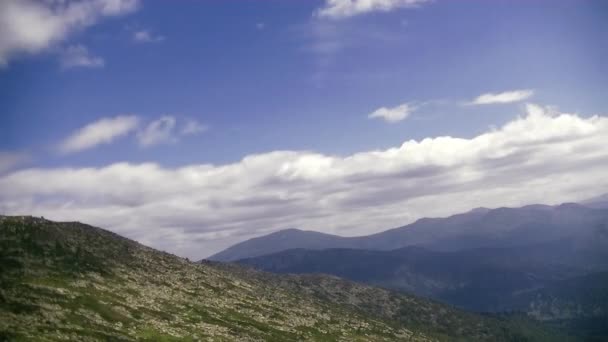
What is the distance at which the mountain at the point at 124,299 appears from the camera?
7456 cm

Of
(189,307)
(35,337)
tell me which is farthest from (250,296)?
→ (35,337)

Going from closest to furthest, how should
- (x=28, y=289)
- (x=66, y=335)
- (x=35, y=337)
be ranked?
(x=35, y=337) < (x=66, y=335) < (x=28, y=289)

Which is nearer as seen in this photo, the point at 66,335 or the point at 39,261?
the point at 66,335

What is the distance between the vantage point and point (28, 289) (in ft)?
264

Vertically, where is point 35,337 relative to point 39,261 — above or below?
below

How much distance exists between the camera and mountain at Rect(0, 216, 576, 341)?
245ft

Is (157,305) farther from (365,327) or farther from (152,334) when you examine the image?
(365,327)

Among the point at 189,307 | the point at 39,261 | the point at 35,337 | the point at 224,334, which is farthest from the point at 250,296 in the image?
the point at 35,337

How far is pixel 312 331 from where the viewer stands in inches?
5143

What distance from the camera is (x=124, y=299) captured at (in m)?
Result: 97.6

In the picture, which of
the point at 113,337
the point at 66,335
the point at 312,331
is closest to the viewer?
the point at 66,335

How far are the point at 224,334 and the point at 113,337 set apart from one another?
2821 cm

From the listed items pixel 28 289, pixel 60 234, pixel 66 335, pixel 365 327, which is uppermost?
pixel 60 234

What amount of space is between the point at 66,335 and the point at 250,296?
86.1 m
